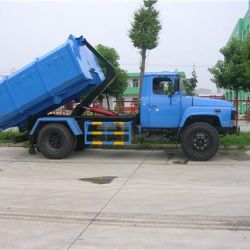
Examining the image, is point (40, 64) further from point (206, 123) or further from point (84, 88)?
point (206, 123)

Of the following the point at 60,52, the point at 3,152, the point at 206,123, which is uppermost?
the point at 60,52

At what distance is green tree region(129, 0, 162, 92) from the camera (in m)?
30.5

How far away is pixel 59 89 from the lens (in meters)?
14.1

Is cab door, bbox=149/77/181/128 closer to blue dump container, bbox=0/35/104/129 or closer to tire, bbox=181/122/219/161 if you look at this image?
tire, bbox=181/122/219/161

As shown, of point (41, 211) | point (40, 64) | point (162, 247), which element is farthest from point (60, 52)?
point (162, 247)

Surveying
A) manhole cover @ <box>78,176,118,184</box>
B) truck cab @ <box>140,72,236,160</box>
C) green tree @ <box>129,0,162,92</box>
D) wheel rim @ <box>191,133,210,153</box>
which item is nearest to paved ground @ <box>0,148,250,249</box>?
manhole cover @ <box>78,176,118,184</box>

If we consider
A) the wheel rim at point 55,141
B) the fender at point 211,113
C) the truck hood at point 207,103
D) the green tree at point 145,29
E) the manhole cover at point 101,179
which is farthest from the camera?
the green tree at point 145,29

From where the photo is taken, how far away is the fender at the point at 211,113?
13922 mm

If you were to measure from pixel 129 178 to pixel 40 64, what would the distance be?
4737 mm

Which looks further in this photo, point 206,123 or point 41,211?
point 206,123

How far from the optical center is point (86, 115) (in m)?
15.1

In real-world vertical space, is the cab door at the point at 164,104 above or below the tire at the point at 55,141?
above

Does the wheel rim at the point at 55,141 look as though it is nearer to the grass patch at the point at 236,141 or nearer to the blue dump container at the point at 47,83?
the blue dump container at the point at 47,83

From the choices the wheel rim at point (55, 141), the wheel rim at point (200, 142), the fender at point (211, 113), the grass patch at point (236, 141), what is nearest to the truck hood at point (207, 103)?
the fender at point (211, 113)
